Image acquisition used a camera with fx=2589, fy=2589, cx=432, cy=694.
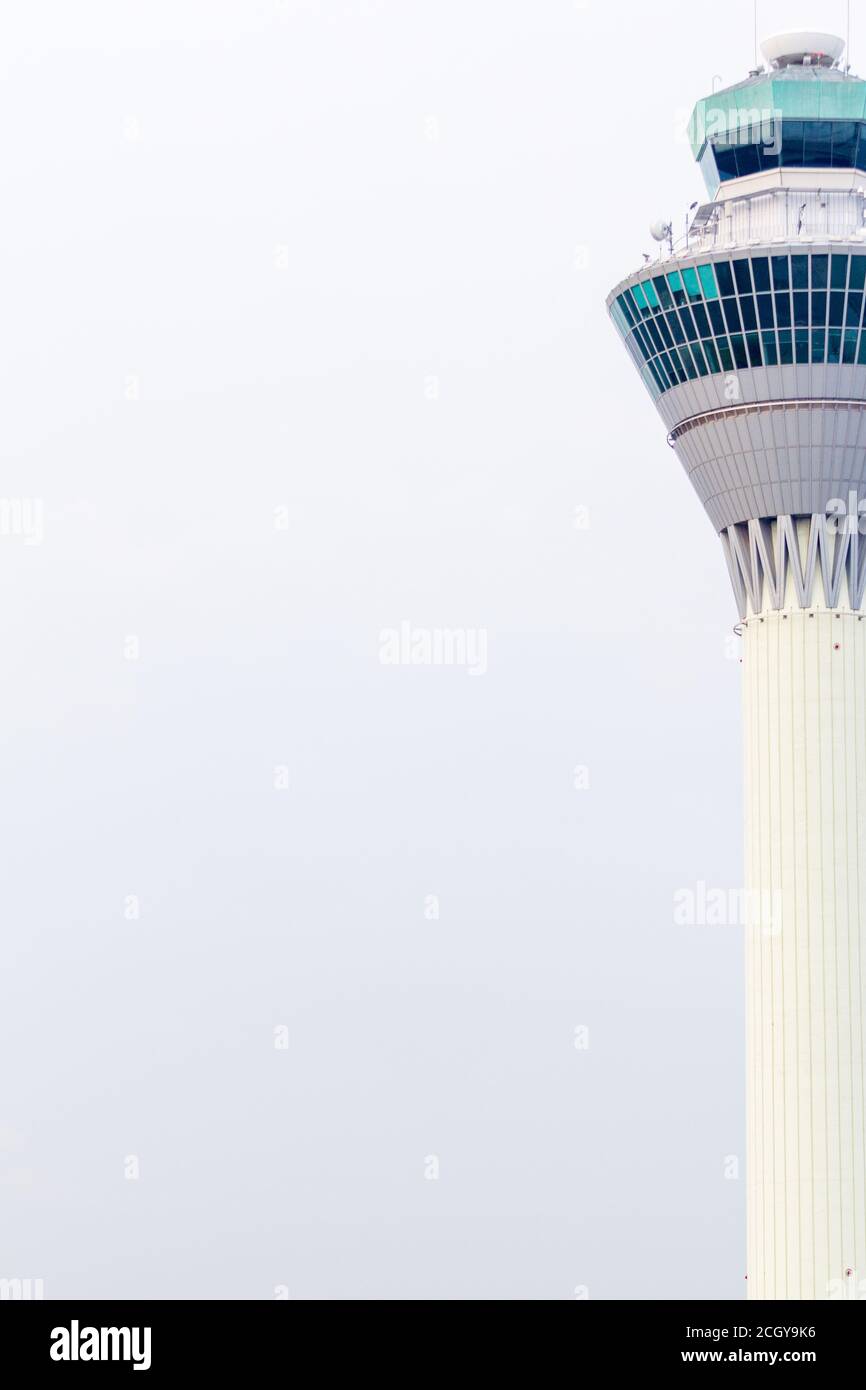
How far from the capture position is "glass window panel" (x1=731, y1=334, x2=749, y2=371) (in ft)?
380

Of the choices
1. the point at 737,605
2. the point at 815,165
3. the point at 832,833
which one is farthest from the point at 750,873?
the point at 815,165

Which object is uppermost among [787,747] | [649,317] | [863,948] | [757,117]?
[757,117]

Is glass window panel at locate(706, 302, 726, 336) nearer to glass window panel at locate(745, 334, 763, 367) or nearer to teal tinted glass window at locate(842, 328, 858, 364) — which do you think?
glass window panel at locate(745, 334, 763, 367)

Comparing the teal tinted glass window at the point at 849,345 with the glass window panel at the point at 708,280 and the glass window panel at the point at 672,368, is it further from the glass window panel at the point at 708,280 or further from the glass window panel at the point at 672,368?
the glass window panel at the point at 672,368

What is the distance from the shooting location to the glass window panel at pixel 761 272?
376 feet

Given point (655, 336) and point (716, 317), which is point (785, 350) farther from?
point (655, 336)

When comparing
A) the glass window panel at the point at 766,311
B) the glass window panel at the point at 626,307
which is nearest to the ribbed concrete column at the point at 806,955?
the glass window panel at the point at 766,311

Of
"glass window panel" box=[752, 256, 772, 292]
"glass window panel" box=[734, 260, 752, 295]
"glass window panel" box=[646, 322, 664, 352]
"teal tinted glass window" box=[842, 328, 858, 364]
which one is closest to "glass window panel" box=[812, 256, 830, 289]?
"glass window panel" box=[752, 256, 772, 292]

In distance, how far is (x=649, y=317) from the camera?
119062 millimetres

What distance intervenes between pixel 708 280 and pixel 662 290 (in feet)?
8.03

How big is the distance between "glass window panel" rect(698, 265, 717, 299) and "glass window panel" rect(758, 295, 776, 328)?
2.03m

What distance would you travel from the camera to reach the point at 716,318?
382 feet
